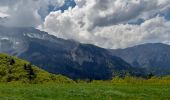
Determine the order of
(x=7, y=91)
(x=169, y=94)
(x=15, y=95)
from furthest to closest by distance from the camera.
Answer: (x=169, y=94), (x=7, y=91), (x=15, y=95)

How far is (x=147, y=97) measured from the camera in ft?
125

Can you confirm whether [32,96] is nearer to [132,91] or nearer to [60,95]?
[60,95]

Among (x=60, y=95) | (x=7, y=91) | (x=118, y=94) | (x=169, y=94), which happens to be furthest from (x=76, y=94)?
(x=169, y=94)

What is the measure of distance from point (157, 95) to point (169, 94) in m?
1.74

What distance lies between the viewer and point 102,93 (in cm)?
3972

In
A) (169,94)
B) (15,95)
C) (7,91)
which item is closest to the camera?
(15,95)

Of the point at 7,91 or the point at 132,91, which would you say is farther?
the point at 132,91

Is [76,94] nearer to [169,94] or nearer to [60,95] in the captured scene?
[60,95]

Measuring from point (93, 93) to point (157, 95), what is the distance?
7348 millimetres

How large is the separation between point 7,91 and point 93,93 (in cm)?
947

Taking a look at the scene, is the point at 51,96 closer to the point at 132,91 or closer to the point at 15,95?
the point at 15,95

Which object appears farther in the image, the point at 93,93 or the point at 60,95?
the point at 93,93

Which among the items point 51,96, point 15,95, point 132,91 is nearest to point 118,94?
point 132,91

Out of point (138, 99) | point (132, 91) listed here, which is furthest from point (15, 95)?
point (132, 91)
